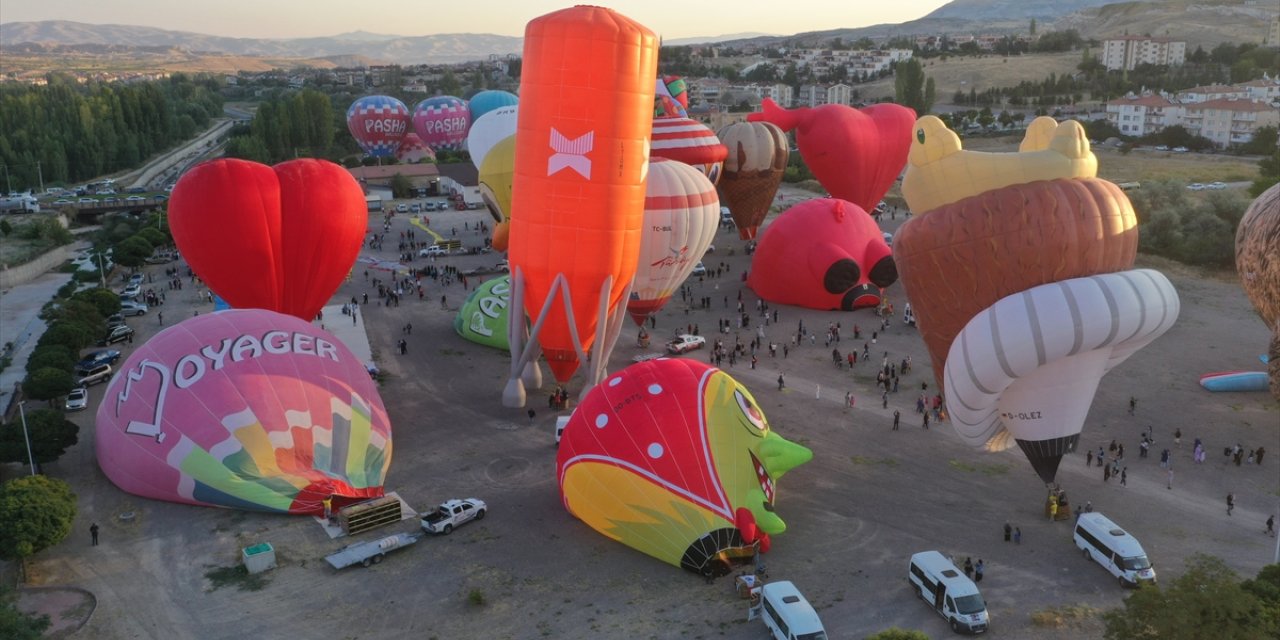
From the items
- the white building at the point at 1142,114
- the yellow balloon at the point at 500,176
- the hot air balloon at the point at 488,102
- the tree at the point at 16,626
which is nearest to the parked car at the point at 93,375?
the yellow balloon at the point at 500,176

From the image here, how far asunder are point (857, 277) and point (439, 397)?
1206cm

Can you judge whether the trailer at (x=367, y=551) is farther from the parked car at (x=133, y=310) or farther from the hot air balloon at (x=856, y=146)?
the hot air balloon at (x=856, y=146)

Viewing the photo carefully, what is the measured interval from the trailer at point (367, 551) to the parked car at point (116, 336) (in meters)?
14.5

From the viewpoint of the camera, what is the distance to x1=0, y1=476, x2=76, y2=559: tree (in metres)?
13.2

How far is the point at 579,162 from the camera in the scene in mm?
18266

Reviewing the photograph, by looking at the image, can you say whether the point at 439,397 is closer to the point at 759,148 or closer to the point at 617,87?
the point at 617,87

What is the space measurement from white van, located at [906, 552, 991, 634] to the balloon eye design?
106 inches

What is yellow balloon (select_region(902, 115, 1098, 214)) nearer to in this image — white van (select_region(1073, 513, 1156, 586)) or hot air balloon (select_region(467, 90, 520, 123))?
white van (select_region(1073, 513, 1156, 586))

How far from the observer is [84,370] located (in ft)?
72.6

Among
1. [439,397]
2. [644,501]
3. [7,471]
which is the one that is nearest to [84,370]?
[7,471]

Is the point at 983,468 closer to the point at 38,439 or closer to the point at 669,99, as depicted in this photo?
the point at 38,439

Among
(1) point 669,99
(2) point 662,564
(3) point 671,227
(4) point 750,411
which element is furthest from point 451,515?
(1) point 669,99

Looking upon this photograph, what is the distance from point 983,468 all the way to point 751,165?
707 inches

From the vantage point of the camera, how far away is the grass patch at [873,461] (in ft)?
56.8
